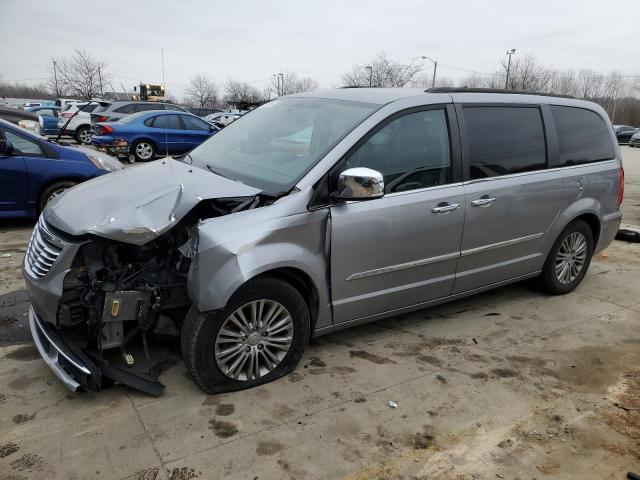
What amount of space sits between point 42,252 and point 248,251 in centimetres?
128

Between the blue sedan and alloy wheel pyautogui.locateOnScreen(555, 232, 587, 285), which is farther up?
the blue sedan

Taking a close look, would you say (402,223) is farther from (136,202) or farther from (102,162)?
(102,162)

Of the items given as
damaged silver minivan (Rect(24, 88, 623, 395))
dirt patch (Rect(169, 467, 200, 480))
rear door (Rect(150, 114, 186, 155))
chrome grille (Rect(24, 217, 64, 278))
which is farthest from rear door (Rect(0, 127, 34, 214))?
rear door (Rect(150, 114, 186, 155))

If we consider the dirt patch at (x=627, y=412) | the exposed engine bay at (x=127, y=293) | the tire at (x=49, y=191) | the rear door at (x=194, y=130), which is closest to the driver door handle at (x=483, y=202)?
the dirt patch at (x=627, y=412)

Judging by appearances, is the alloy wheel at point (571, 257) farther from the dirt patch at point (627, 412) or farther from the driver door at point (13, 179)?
the driver door at point (13, 179)

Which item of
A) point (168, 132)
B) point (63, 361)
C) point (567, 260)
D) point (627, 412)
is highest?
point (168, 132)

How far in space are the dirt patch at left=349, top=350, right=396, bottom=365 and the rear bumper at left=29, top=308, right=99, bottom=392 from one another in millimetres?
1745

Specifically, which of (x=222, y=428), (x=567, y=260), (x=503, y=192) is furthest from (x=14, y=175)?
(x=567, y=260)

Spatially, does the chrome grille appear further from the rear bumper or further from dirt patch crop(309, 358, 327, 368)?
dirt patch crop(309, 358, 327, 368)

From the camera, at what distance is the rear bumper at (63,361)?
2.87 meters

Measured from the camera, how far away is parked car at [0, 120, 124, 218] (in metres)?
6.54

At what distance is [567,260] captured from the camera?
494cm

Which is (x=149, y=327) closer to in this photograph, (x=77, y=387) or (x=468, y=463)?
(x=77, y=387)

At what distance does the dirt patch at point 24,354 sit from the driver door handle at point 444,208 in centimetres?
296
